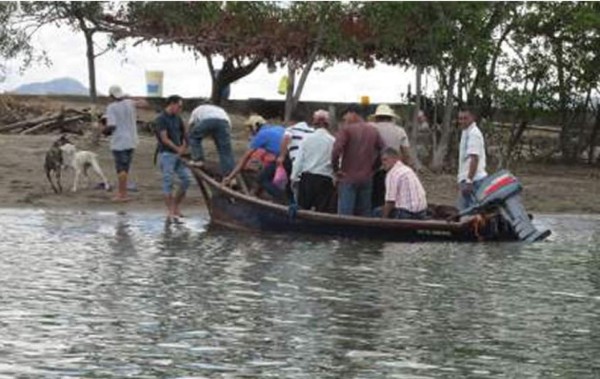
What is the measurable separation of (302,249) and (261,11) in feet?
52.7

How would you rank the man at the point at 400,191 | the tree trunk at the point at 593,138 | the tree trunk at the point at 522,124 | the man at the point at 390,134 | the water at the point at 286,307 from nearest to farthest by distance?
the water at the point at 286,307, the man at the point at 400,191, the man at the point at 390,134, the tree trunk at the point at 522,124, the tree trunk at the point at 593,138

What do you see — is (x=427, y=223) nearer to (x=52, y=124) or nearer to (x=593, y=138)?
(x=52, y=124)

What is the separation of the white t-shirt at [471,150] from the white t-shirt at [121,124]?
523 centimetres

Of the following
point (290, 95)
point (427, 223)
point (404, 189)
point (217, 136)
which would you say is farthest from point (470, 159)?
point (290, 95)

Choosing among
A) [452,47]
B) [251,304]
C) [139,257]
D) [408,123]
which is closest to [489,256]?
[139,257]

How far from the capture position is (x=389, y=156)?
52.6 ft

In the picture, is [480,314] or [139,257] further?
[139,257]

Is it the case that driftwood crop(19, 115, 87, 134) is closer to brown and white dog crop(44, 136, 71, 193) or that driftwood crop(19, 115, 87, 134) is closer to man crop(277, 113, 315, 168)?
brown and white dog crop(44, 136, 71, 193)

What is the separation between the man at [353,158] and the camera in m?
16.2

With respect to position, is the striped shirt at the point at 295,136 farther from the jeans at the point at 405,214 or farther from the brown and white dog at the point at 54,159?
the brown and white dog at the point at 54,159

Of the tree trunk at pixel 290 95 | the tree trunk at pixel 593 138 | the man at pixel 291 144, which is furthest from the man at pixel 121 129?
the tree trunk at pixel 593 138

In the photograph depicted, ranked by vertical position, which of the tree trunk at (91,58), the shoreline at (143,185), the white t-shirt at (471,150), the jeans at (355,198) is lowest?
the shoreline at (143,185)

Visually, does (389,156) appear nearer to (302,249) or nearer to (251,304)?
(302,249)

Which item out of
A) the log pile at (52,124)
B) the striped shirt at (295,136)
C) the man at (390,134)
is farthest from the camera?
the log pile at (52,124)
